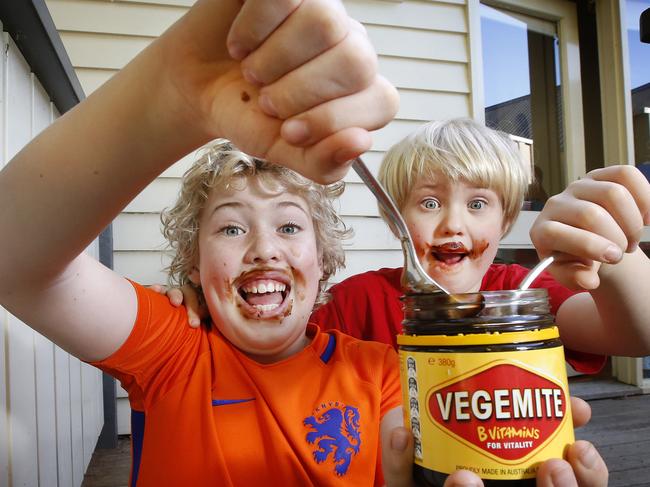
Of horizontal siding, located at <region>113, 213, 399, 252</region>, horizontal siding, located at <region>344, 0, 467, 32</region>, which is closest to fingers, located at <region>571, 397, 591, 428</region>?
horizontal siding, located at <region>113, 213, 399, 252</region>

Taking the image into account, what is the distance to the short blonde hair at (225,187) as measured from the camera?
1.04 metres

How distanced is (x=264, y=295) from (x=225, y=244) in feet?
0.40

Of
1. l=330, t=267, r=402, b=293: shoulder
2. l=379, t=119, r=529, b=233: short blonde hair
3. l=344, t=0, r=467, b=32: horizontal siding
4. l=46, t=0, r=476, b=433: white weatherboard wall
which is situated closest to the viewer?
l=379, t=119, r=529, b=233: short blonde hair

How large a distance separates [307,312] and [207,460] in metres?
0.32

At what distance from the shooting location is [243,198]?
3.34 feet

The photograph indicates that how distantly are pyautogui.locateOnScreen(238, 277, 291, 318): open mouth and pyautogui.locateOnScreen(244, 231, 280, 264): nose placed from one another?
38mm

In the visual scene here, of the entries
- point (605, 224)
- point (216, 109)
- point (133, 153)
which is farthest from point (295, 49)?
point (605, 224)

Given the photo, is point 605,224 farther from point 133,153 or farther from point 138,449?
point 138,449

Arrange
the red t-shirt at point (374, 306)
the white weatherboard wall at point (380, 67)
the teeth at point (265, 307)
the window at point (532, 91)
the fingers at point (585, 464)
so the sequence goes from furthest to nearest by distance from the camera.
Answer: the window at point (532, 91) < the white weatherboard wall at point (380, 67) < the red t-shirt at point (374, 306) < the teeth at point (265, 307) < the fingers at point (585, 464)

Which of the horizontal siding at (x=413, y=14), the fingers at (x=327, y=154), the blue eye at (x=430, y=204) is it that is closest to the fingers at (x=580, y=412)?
the fingers at (x=327, y=154)

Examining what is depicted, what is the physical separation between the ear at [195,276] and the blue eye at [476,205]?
2.19ft

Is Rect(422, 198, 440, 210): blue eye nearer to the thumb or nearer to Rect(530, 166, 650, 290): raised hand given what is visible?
Rect(530, 166, 650, 290): raised hand

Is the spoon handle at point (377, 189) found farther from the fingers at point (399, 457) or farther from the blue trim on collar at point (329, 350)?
the blue trim on collar at point (329, 350)

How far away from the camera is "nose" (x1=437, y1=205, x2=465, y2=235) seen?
122 centimetres
